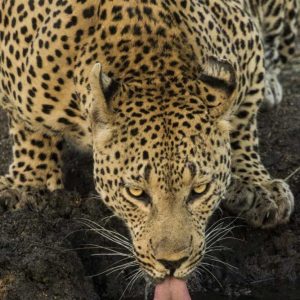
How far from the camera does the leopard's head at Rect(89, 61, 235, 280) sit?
24.0ft

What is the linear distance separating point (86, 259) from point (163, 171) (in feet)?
6.47

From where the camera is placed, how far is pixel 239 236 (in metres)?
9.33

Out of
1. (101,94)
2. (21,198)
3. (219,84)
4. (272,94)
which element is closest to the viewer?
(101,94)

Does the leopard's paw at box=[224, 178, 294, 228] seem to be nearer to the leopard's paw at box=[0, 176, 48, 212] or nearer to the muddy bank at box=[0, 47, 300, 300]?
the muddy bank at box=[0, 47, 300, 300]

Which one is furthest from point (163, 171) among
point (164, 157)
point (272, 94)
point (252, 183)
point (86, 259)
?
point (272, 94)

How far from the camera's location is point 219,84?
7801 mm

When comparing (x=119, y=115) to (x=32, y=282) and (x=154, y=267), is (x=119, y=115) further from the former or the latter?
(x=32, y=282)

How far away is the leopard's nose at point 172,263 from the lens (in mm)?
7320

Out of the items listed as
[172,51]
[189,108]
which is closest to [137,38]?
[172,51]

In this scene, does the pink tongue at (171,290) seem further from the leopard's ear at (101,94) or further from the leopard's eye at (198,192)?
the leopard's ear at (101,94)

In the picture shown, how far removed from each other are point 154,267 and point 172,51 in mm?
1679

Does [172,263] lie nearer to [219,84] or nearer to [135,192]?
[135,192]

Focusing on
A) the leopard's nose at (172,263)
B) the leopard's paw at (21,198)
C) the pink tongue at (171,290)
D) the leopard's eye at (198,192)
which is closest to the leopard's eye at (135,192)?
the leopard's eye at (198,192)

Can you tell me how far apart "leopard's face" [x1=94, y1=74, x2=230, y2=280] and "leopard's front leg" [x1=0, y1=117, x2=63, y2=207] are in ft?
5.64
